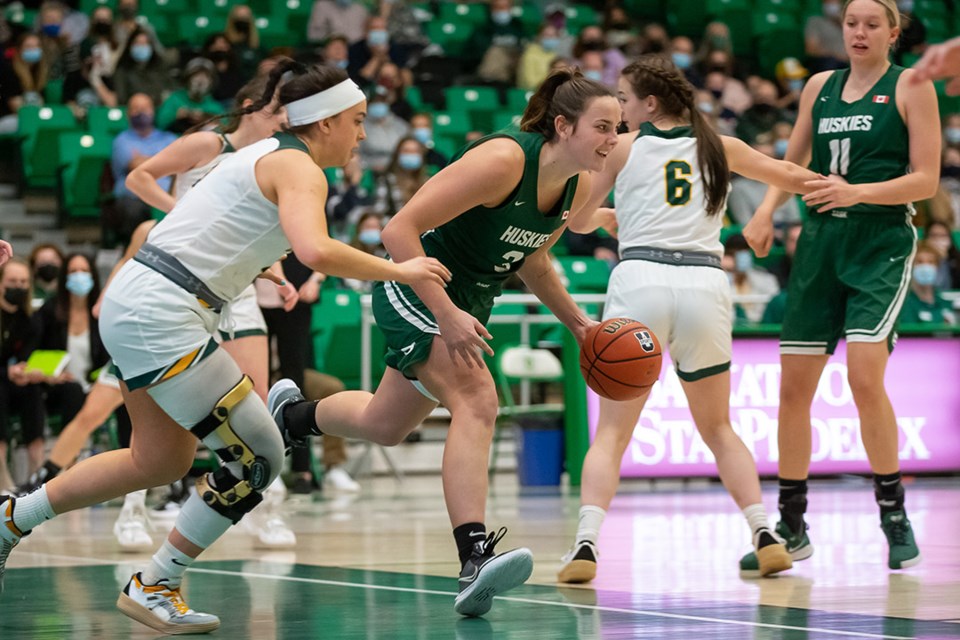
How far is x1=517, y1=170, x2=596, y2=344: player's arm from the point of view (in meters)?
5.08

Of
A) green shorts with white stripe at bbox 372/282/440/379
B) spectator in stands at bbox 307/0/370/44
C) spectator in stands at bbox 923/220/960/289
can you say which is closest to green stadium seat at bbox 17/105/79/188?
spectator in stands at bbox 307/0/370/44

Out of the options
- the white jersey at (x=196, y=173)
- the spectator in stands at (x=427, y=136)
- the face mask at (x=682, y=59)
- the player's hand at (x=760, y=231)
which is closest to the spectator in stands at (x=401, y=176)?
the spectator in stands at (x=427, y=136)

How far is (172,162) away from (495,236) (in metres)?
2.46

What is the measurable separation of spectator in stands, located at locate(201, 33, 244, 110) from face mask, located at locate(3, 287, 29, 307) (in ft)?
14.7

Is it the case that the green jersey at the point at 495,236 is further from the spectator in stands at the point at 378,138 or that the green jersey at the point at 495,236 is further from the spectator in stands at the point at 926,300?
the spectator in stands at the point at 378,138

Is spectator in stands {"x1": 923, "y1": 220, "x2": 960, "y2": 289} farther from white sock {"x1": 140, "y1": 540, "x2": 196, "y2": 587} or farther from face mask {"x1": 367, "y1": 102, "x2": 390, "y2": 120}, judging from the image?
white sock {"x1": 140, "y1": 540, "x2": 196, "y2": 587}

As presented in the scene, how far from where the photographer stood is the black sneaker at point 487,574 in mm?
4359

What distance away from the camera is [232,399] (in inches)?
170

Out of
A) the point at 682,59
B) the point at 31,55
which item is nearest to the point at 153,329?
the point at 31,55

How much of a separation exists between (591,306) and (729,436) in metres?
6.61

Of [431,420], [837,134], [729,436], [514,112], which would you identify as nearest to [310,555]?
[729,436]

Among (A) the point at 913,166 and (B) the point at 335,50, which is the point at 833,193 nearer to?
(A) the point at 913,166

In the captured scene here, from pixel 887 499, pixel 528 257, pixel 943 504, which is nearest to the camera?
pixel 528 257

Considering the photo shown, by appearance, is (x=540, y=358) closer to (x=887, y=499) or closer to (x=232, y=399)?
(x=887, y=499)
